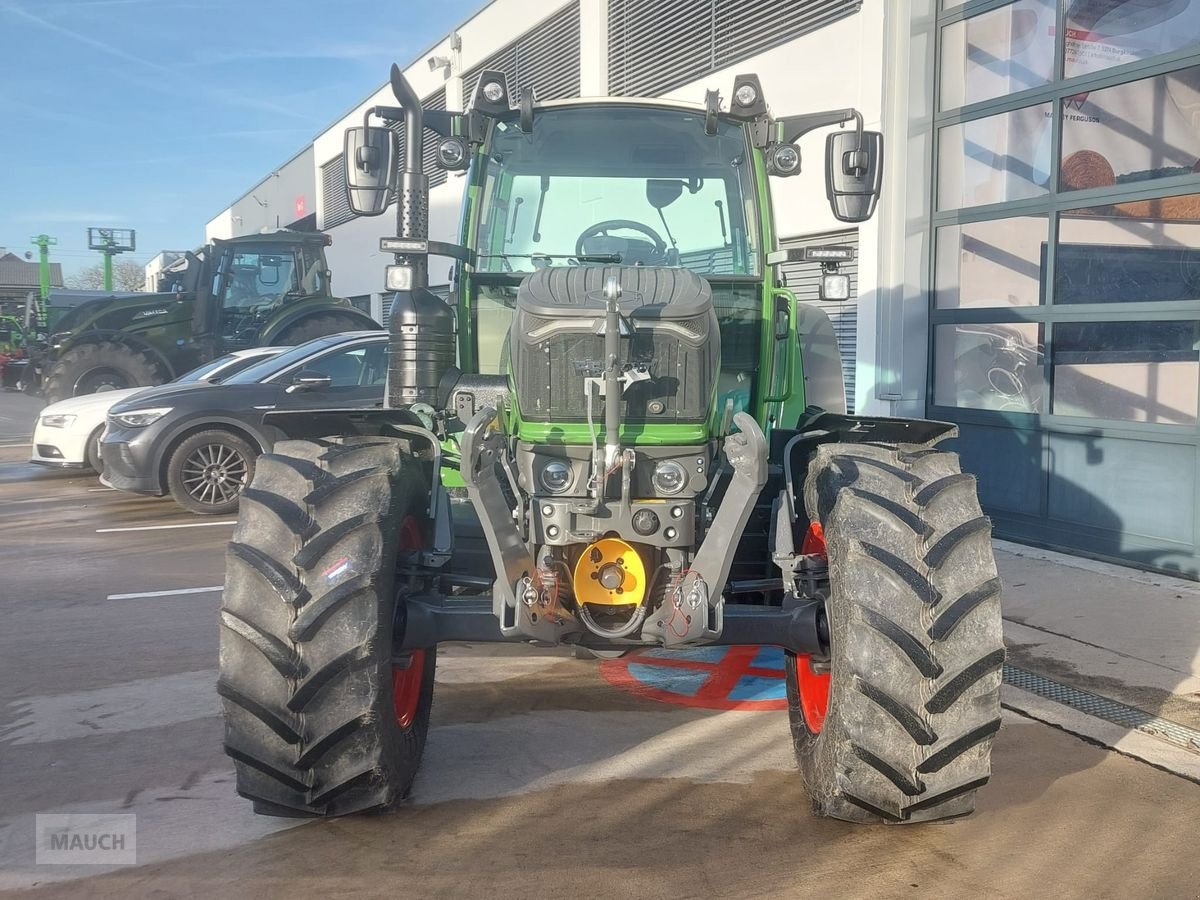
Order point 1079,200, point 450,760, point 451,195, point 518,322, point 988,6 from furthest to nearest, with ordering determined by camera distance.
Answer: point 451,195 → point 988,6 → point 1079,200 → point 450,760 → point 518,322

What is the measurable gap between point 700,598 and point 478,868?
1.05 meters

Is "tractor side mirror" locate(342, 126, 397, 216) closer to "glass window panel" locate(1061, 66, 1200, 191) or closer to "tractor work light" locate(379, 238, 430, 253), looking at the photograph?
"tractor work light" locate(379, 238, 430, 253)

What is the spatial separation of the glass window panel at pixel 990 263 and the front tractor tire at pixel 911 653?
5575 millimetres

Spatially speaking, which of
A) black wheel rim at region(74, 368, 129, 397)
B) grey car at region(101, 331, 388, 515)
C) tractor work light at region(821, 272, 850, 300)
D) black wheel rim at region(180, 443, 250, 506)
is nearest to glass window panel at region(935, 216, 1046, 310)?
tractor work light at region(821, 272, 850, 300)

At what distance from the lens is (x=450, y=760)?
4309 millimetres

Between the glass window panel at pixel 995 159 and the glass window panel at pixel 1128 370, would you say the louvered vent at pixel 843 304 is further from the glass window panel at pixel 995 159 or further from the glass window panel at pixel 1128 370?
the glass window panel at pixel 1128 370

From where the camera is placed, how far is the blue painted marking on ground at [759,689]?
5.16 meters

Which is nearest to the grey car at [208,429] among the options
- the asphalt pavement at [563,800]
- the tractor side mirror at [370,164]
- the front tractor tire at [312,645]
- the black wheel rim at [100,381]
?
the asphalt pavement at [563,800]

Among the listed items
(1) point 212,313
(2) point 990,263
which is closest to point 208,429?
(1) point 212,313

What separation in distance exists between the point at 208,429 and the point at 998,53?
7.27 metres

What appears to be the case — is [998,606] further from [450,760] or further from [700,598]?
[450,760]

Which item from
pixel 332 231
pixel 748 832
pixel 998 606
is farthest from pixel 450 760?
pixel 332 231

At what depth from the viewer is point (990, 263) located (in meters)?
8.88

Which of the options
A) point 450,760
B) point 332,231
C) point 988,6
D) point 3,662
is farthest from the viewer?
point 332,231
